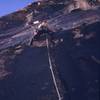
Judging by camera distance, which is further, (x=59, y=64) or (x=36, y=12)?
(x=36, y=12)

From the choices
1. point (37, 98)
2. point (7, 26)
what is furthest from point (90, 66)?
point (7, 26)

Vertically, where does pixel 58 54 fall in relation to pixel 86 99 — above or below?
above

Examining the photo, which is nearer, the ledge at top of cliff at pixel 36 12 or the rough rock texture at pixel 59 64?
the rough rock texture at pixel 59 64

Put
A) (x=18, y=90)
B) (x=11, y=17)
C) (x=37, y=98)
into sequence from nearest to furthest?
(x=37, y=98), (x=18, y=90), (x=11, y=17)

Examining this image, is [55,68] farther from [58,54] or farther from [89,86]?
[89,86]

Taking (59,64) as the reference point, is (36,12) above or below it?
above

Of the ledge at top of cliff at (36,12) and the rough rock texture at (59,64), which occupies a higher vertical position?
the ledge at top of cliff at (36,12)

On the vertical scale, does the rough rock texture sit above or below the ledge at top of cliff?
below

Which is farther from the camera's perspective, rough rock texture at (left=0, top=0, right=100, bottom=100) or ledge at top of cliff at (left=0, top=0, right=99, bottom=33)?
ledge at top of cliff at (left=0, top=0, right=99, bottom=33)

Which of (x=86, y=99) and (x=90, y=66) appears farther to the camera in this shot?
(x=90, y=66)

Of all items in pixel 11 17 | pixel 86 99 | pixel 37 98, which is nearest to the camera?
pixel 86 99
